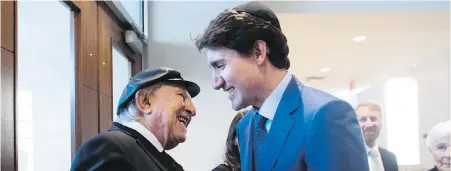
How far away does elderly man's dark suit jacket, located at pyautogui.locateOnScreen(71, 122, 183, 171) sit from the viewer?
3.49ft

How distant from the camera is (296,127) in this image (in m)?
0.95

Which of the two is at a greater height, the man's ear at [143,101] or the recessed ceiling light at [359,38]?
the recessed ceiling light at [359,38]

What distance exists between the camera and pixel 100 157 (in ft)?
3.50

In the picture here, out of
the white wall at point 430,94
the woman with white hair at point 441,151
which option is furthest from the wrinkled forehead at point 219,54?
the white wall at point 430,94

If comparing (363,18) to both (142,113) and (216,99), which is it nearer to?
(216,99)

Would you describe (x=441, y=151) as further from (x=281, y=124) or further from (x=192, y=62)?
(x=281, y=124)

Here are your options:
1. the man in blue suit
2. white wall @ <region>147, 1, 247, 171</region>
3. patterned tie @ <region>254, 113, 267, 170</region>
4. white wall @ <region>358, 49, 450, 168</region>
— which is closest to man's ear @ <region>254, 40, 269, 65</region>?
the man in blue suit

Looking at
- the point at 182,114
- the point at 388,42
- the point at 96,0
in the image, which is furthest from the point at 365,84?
the point at 182,114

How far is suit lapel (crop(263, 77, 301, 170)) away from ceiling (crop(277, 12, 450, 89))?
2.16 m

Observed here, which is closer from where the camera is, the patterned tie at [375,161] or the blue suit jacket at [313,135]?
the blue suit jacket at [313,135]

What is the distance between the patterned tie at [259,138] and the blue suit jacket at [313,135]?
19 millimetres

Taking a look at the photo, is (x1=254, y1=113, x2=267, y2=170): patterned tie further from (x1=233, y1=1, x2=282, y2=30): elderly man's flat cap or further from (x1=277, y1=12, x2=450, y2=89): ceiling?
(x1=277, y1=12, x2=450, y2=89): ceiling

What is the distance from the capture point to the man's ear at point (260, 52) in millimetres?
999

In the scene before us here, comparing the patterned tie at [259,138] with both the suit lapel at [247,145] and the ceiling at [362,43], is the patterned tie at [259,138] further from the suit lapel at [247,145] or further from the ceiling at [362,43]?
the ceiling at [362,43]
